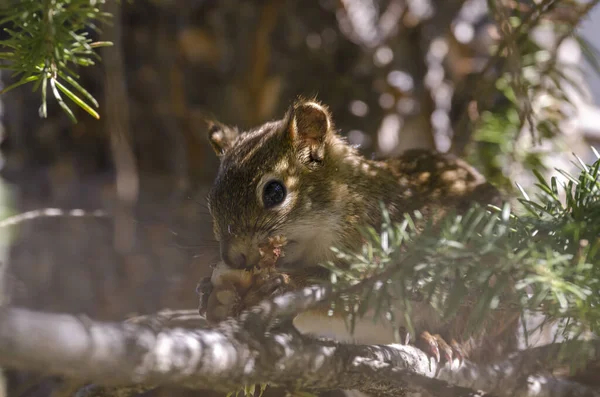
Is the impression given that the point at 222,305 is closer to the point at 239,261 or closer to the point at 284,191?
the point at 239,261

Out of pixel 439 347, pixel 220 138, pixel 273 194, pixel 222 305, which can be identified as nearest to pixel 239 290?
pixel 222 305

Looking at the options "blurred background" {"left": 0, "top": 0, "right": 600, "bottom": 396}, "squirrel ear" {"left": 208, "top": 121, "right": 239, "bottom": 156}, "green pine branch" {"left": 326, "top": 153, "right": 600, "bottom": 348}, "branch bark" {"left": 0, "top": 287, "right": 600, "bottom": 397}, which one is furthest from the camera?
"blurred background" {"left": 0, "top": 0, "right": 600, "bottom": 396}

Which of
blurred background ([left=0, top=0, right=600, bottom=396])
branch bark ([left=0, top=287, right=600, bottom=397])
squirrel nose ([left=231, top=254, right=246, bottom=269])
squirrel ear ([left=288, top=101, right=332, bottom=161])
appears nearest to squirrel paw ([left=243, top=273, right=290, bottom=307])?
squirrel nose ([left=231, top=254, right=246, bottom=269])

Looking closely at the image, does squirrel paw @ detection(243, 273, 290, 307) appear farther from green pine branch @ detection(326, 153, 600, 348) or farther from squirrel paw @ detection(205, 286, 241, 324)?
green pine branch @ detection(326, 153, 600, 348)

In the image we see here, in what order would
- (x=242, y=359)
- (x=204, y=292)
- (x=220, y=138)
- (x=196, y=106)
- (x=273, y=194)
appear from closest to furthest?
(x=242, y=359), (x=204, y=292), (x=273, y=194), (x=220, y=138), (x=196, y=106)

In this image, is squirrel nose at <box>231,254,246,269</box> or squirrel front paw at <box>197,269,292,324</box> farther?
squirrel nose at <box>231,254,246,269</box>

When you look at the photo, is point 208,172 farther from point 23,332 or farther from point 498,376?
point 23,332
